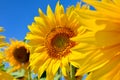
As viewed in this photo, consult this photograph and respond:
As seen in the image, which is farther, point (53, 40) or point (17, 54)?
point (17, 54)

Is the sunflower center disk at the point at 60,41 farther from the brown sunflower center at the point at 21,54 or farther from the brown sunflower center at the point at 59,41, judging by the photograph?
the brown sunflower center at the point at 21,54

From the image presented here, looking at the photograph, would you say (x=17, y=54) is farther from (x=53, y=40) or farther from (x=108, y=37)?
(x=108, y=37)

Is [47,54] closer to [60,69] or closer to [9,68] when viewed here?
[60,69]

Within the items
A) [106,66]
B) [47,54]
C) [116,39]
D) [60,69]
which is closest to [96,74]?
[106,66]

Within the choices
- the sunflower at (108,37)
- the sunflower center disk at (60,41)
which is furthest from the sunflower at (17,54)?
the sunflower at (108,37)

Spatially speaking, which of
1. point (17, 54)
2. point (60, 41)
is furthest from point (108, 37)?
point (17, 54)
